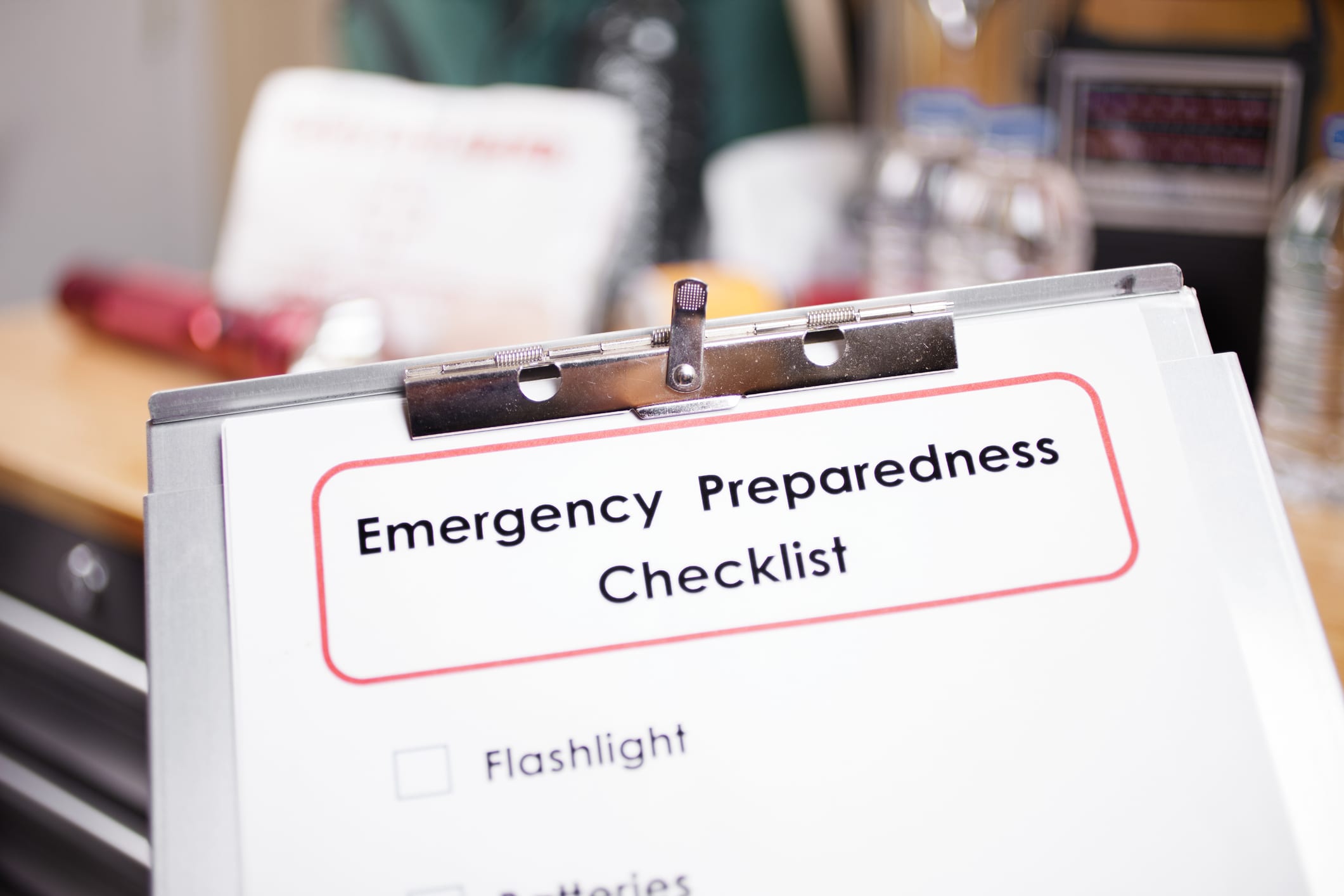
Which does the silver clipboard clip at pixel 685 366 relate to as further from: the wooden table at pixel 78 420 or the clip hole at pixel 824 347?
the wooden table at pixel 78 420

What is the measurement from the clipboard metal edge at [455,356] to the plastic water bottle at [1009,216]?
54 centimetres

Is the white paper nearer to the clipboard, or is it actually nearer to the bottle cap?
the clipboard

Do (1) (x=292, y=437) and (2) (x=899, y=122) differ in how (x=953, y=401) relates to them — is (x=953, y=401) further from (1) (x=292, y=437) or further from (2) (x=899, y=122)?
(2) (x=899, y=122)

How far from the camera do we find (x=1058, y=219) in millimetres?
1067

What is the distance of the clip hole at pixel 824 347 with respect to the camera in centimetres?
43

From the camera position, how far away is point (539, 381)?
0.42m

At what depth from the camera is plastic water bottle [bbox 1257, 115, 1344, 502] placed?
880 millimetres

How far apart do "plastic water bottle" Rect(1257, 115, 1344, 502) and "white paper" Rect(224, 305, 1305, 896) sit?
1.86ft

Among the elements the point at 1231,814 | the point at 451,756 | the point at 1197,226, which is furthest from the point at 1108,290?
the point at 1197,226

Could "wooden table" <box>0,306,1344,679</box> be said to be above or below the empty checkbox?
above

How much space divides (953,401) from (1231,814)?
0.59 feet

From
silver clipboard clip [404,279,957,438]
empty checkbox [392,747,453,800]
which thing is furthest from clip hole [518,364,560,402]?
empty checkbox [392,747,453,800]

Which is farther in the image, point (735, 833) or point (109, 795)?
point (109, 795)

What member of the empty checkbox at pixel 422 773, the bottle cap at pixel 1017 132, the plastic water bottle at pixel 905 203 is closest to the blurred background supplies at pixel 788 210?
the plastic water bottle at pixel 905 203
